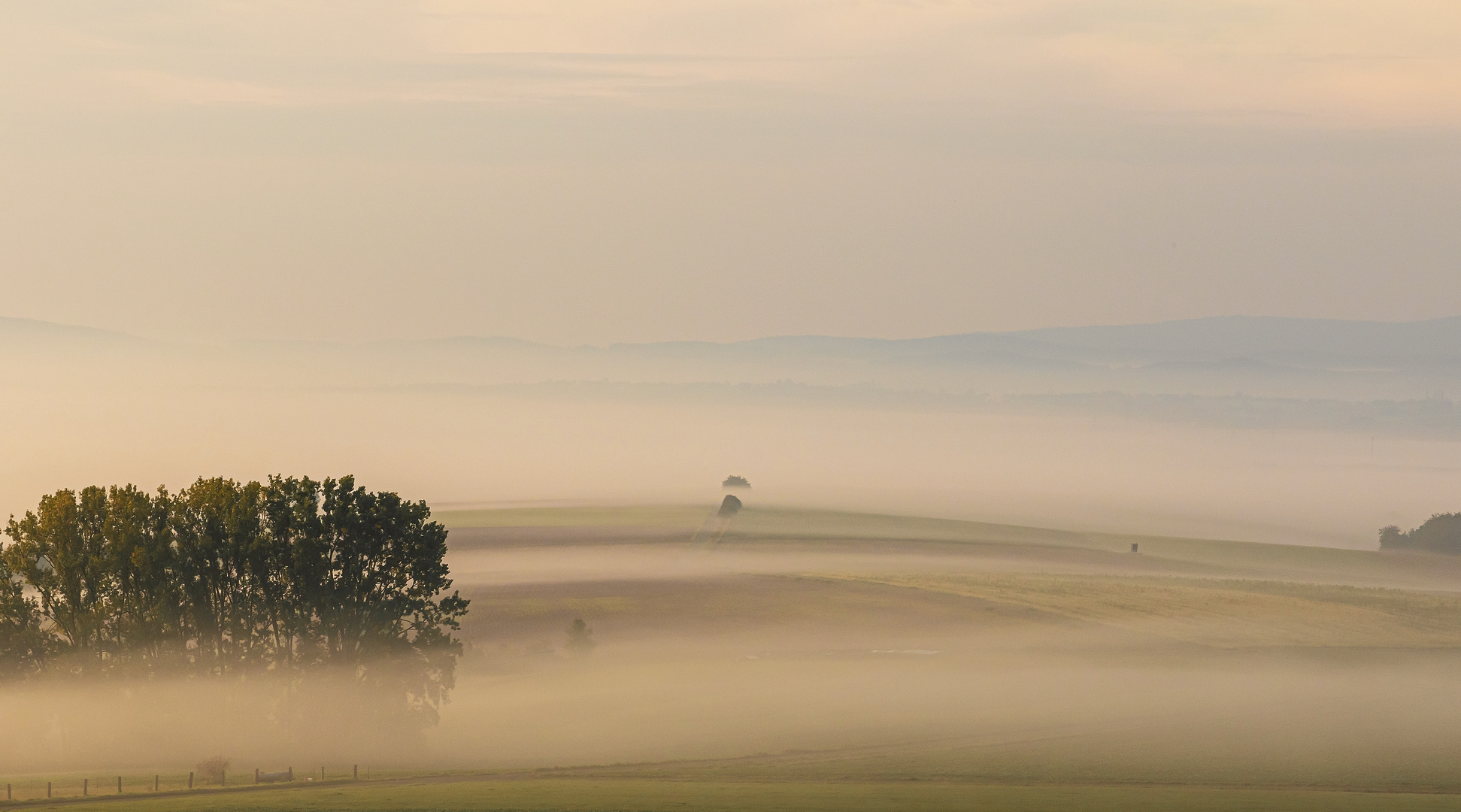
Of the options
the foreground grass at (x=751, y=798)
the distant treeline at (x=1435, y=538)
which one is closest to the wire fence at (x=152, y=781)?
the foreground grass at (x=751, y=798)

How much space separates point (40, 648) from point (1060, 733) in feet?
168

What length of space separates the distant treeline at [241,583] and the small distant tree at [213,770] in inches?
330

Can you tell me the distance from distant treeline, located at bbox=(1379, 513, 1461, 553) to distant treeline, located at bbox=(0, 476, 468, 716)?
144 metres

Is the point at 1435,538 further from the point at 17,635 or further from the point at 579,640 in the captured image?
the point at 17,635

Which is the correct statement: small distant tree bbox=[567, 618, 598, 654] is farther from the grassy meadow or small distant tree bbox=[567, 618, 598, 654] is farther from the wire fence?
the wire fence

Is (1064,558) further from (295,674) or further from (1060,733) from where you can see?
(295,674)

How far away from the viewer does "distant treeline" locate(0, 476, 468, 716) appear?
7412 centimetres

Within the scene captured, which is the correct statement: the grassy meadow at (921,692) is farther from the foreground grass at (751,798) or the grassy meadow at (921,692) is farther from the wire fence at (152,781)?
the wire fence at (152,781)

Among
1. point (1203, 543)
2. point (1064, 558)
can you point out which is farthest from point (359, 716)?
point (1203, 543)

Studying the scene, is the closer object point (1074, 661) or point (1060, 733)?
point (1060, 733)

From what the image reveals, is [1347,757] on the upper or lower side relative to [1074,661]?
lower

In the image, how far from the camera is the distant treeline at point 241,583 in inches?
2918

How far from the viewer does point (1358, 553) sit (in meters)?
177

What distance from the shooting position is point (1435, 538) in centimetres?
18175
